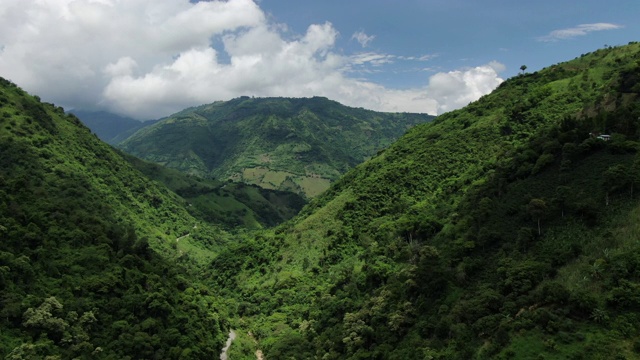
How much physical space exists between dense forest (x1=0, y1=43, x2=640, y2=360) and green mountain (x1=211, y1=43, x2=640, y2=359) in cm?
29

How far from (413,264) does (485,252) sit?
15777mm

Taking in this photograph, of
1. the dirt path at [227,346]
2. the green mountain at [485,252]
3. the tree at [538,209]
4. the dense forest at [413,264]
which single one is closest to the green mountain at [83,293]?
the dense forest at [413,264]

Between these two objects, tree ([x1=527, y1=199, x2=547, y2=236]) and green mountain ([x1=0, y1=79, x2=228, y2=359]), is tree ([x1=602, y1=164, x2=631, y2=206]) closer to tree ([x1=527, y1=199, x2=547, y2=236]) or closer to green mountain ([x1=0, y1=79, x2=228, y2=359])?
tree ([x1=527, y1=199, x2=547, y2=236])

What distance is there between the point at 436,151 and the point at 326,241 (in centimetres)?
4698

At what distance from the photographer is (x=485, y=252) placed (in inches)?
2766

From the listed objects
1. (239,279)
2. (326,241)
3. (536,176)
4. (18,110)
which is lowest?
(239,279)

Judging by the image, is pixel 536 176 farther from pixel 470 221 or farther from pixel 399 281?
pixel 399 281

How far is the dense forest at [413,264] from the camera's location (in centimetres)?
5209

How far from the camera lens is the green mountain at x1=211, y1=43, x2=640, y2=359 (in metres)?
48.9

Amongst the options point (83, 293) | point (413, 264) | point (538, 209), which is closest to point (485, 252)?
point (538, 209)

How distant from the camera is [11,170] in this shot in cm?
12100

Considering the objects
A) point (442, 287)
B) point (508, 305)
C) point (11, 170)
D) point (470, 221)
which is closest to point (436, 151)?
point (470, 221)

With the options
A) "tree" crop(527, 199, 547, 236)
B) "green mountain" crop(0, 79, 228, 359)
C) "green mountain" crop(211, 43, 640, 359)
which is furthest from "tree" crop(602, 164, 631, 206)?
"green mountain" crop(0, 79, 228, 359)

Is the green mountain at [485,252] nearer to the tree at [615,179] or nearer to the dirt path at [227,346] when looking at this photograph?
the tree at [615,179]
